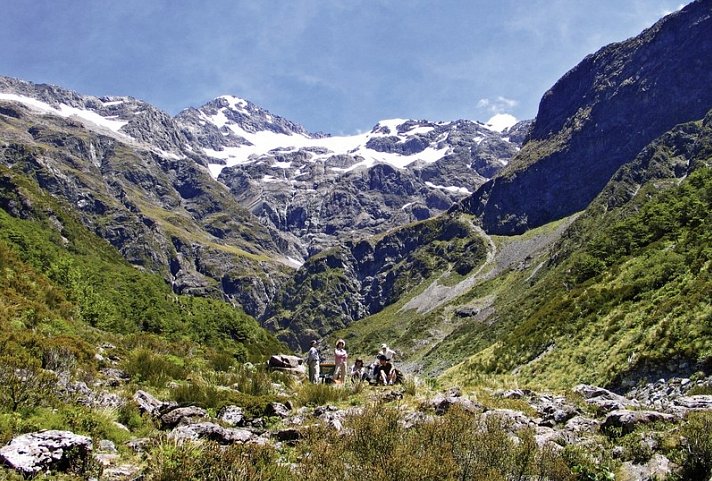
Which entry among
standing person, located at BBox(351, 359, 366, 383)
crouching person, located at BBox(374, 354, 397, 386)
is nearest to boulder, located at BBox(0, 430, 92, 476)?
crouching person, located at BBox(374, 354, 397, 386)

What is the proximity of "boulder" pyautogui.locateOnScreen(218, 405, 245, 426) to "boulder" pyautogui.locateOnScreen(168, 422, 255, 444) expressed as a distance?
1.62 m

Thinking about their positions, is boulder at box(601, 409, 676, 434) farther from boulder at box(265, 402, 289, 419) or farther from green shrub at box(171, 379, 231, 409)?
green shrub at box(171, 379, 231, 409)

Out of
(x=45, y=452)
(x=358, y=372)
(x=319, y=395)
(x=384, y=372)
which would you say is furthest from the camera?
(x=358, y=372)

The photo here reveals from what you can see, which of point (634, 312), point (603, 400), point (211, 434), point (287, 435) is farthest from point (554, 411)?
point (634, 312)

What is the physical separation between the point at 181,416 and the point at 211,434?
1.85 meters

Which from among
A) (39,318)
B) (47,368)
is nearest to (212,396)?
(47,368)

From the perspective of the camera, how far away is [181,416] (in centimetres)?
1077

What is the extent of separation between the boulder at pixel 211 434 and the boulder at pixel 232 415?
5.32 feet

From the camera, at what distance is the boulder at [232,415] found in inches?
453

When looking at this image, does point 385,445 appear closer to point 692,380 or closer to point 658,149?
point 692,380

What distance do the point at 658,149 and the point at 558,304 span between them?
630 feet

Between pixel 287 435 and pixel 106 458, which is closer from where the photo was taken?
pixel 106 458

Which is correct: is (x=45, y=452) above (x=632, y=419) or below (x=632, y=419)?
above

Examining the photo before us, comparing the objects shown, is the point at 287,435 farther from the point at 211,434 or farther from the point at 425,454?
the point at 425,454
